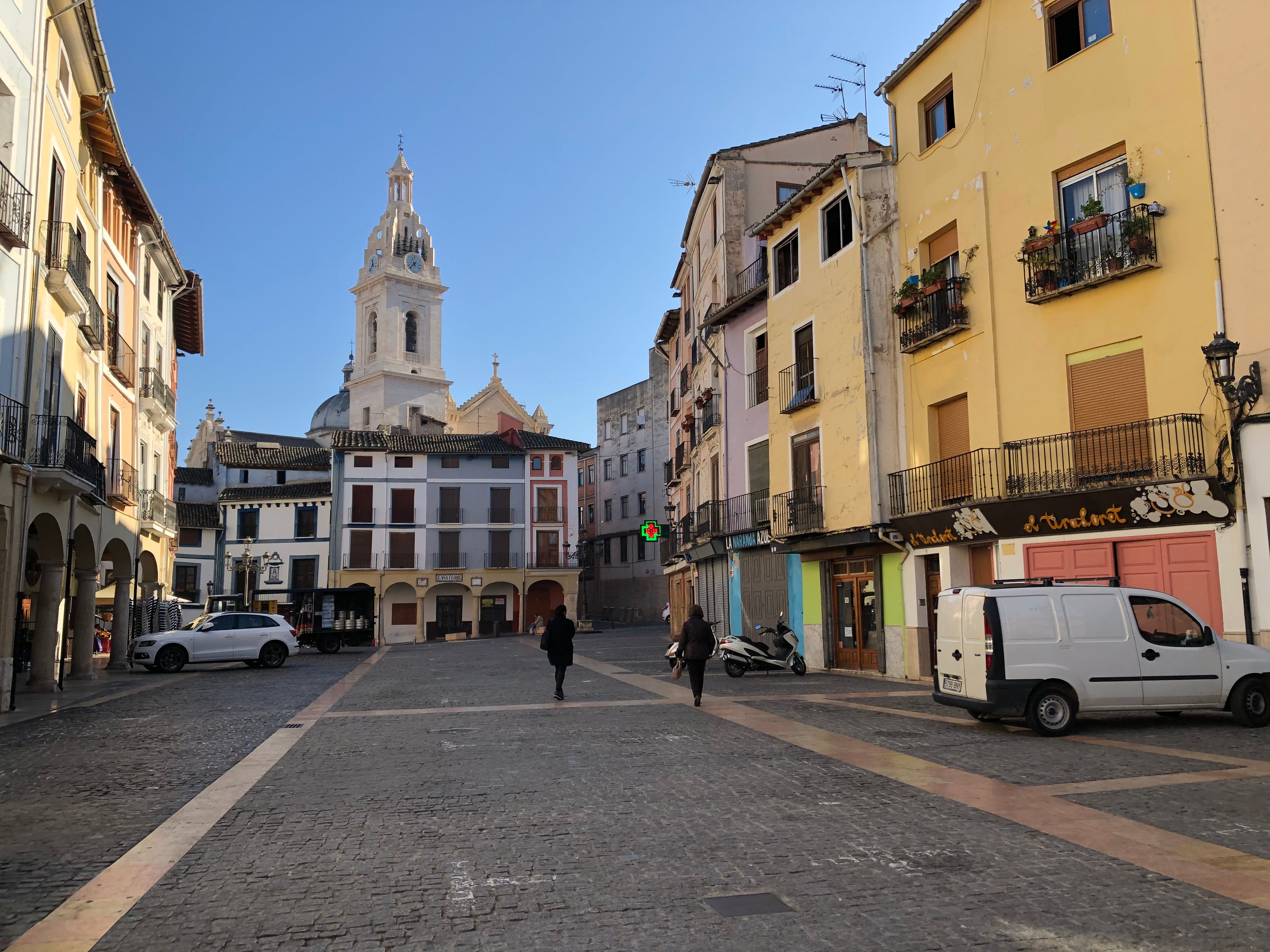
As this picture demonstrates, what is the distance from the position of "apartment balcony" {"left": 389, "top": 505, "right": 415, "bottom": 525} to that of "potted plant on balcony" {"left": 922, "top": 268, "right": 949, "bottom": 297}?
4044 centimetres

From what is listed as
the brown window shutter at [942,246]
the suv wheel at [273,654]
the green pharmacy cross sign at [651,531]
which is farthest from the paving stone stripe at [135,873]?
the green pharmacy cross sign at [651,531]

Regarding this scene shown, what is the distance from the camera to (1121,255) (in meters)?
14.9

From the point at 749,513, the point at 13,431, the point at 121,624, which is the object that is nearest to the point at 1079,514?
the point at 749,513

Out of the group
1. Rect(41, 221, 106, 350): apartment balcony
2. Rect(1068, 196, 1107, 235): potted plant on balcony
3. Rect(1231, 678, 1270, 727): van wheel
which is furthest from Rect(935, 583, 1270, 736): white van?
Rect(41, 221, 106, 350): apartment balcony

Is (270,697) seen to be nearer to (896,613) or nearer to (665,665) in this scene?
(665,665)

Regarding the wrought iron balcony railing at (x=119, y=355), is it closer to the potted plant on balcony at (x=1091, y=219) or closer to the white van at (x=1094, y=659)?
the potted plant on balcony at (x=1091, y=219)

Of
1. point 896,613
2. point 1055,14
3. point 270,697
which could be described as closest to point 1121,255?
point 1055,14

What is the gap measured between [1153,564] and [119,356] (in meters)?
22.8

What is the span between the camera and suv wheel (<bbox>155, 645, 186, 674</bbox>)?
2564 centimetres

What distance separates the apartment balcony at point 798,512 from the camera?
22.5 m

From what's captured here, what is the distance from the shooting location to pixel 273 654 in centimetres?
2761

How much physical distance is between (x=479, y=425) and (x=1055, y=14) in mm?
68631

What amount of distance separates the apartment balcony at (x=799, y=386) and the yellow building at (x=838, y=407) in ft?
0.11

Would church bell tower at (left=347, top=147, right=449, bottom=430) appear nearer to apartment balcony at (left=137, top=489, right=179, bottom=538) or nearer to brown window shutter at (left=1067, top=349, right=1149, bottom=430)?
apartment balcony at (left=137, top=489, right=179, bottom=538)
